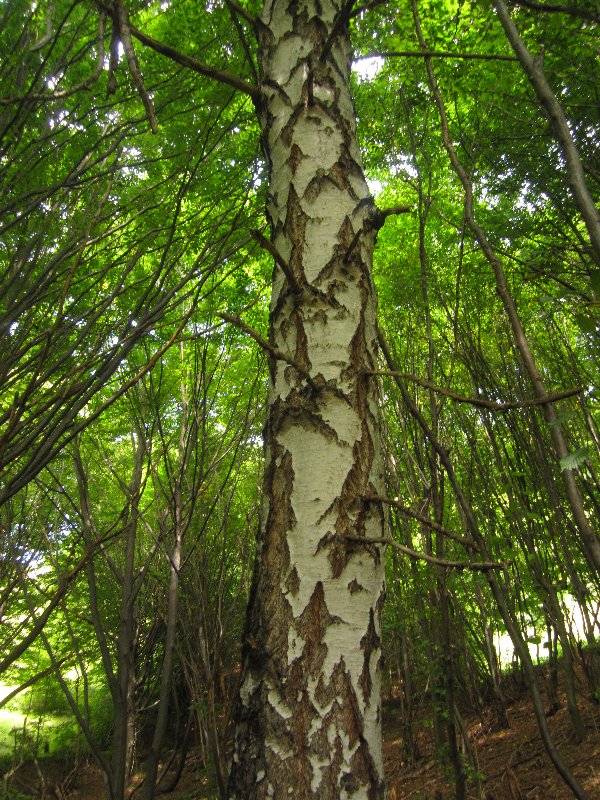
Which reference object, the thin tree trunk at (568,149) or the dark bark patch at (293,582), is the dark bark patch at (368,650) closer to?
the dark bark patch at (293,582)

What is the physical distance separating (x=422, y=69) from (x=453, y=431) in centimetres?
279

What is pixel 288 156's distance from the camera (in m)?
1.16

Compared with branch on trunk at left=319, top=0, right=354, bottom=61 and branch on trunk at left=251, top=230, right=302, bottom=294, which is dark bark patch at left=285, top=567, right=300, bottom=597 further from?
branch on trunk at left=319, top=0, right=354, bottom=61

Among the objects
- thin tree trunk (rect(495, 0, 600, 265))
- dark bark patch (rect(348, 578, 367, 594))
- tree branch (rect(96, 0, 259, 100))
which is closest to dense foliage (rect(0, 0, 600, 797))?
tree branch (rect(96, 0, 259, 100))

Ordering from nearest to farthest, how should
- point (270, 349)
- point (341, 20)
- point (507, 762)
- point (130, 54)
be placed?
point (130, 54) < point (270, 349) < point (341, 20) < point (507, 762)

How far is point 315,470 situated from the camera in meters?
0.92

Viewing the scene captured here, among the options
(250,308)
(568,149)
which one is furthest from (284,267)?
(250,308)

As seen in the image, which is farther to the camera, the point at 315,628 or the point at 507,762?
the point at 507,762

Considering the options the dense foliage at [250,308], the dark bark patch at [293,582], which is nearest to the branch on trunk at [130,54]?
the dense foliage at [250,308]

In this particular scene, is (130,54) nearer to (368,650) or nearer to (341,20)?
(341,20)

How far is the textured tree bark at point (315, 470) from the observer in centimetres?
77

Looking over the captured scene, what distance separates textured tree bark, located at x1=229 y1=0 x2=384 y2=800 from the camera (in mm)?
774

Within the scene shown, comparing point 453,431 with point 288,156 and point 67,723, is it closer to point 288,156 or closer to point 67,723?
point 288,156

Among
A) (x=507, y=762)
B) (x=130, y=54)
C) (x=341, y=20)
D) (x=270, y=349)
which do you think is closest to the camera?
(x=130, y=54)
